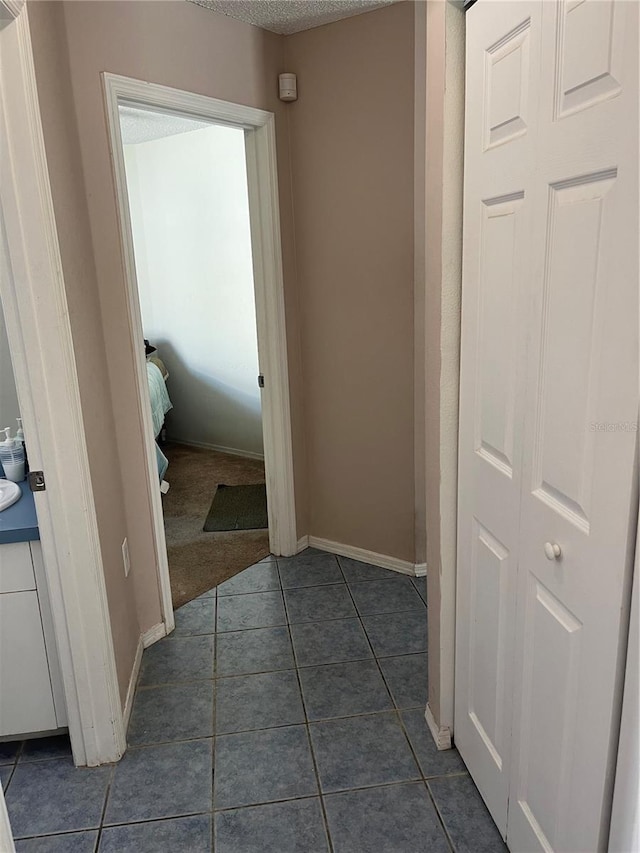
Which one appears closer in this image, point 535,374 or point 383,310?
point 535,374

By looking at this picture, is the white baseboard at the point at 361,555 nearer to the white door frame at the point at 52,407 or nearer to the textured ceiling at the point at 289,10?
the white door frame at the point at 52,407

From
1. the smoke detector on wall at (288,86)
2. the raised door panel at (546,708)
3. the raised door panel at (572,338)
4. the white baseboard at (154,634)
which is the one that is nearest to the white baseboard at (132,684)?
the white baseboard at (154,634)

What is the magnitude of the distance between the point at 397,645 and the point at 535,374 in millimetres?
1540

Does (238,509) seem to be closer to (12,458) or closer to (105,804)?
(12,458)

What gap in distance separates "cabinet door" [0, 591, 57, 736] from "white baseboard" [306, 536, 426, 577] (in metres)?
1.54

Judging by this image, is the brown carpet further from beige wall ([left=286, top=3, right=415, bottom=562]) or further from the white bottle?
the white bottle

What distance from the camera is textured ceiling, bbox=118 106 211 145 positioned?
4.09 metres

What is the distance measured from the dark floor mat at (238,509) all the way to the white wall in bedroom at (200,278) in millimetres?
740

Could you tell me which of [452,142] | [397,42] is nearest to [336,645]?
[452,142]

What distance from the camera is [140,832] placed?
1.72 m

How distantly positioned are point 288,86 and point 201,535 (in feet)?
7.53

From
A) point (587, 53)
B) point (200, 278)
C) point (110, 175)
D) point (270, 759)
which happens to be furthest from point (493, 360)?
point (200, 278)

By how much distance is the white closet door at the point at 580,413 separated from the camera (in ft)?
3.26

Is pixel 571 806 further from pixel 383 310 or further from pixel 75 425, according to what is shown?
pixel 383 310
